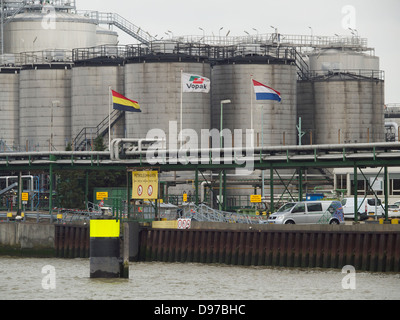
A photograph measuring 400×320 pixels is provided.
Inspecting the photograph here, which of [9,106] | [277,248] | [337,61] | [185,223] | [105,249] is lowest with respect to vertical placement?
[277,248]

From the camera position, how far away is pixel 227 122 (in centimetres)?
11069

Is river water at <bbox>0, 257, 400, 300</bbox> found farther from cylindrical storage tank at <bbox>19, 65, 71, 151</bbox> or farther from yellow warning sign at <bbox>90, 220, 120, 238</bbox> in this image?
cylindrical storage tank at <bbox>19, 65, 71, 151</bbox>

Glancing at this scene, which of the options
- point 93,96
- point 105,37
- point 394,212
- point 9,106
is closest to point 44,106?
point 9,106

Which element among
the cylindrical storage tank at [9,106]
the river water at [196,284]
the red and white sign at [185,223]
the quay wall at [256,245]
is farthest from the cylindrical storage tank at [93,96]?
the river water at [196,284]

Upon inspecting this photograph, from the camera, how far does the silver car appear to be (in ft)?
215

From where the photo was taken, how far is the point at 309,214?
66125mm

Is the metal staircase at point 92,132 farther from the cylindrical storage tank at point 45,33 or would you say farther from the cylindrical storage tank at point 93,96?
the cylindrical storage tank at point 45,33

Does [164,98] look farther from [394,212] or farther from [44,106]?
[394,212]

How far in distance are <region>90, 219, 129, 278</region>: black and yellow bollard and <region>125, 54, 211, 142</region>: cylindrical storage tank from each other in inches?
2321

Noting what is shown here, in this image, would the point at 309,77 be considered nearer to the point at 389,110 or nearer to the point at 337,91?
the point at 337,91

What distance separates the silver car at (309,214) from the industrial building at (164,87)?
35980 mm

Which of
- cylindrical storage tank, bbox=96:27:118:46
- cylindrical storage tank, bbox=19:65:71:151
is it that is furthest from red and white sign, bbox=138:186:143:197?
cylindrical storage tank, bbox=96:27:118:46

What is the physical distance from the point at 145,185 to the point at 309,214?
34.3 ft

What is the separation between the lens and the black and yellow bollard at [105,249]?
149 ft
